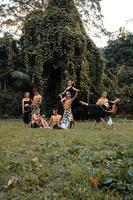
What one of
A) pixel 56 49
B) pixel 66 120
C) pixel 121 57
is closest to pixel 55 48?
pixel 56 49

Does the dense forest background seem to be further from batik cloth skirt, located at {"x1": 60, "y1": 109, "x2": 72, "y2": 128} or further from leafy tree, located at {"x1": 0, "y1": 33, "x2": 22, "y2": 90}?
batik cloth skirt, located at {"x1": 60, "y1": 109, "x2": 72, "y2": 128}

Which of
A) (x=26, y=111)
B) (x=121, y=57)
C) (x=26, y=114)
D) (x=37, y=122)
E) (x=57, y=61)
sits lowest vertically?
(x=37, y=122)

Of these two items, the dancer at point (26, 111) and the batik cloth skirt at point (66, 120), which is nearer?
the batik cloth skirt at point (66, 120)

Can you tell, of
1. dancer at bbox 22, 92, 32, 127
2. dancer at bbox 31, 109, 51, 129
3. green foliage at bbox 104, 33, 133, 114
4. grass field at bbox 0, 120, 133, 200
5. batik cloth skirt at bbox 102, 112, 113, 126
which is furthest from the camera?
green foliage at bbox 104, 33, 133, 114

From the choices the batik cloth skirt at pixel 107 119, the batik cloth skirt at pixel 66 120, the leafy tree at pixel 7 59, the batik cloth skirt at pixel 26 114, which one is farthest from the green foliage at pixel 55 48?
the batik cloth skirt at pixel 107 119

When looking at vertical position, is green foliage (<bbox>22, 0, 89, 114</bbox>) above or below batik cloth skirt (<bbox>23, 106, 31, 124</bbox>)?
above

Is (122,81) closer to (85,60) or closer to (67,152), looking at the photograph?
(85,60)

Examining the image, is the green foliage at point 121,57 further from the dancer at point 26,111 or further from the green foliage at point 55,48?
the dancer at point 26,111

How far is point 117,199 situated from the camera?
682cm

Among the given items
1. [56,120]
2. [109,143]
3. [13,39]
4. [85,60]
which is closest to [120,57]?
[13,39]

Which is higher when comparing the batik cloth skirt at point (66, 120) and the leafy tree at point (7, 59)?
the leafy tree at point (7, 59)

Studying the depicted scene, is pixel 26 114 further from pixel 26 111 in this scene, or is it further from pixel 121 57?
pixel 121 57

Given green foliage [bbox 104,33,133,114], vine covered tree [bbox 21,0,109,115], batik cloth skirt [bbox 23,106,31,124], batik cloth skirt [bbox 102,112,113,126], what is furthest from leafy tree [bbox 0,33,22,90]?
batik cloth skirt [bbox 102,112,113,126]

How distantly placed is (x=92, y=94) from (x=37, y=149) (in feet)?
66.0
